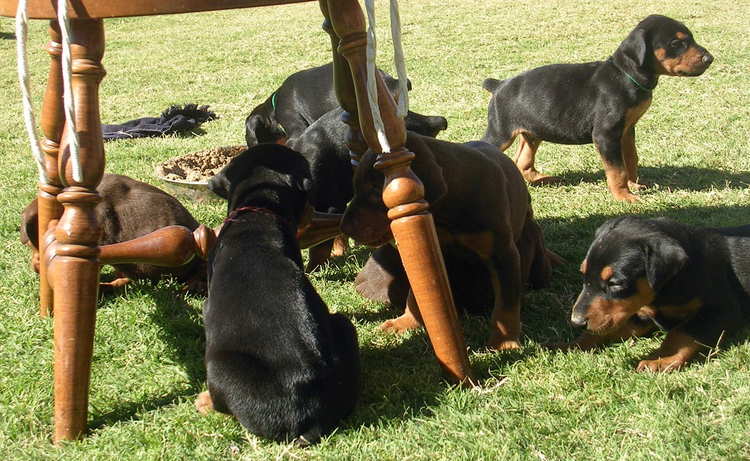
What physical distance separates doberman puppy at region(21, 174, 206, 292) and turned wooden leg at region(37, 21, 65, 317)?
0.48m

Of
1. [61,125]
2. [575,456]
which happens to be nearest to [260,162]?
[61,125]

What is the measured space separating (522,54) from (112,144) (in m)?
7.06

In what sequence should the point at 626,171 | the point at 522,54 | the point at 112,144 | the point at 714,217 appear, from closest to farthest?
the point at 714,217 < the point at 626,171 < the point at 112,144 < the point at 522,54

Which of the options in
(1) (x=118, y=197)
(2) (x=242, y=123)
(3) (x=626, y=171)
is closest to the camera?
(1) (x=118, y=197)

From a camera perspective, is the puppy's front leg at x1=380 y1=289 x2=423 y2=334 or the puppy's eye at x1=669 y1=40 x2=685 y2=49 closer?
the puppy's front leg at x1=380 y1=289 x2=423 y2=334

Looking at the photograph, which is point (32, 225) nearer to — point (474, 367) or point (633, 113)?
point (474, 367)

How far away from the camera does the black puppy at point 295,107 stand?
6.12 m

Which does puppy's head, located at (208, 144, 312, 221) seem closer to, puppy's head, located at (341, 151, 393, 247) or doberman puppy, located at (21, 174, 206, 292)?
puppy's head, located at (341, 151, 393, 247)

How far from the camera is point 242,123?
9.48 meters

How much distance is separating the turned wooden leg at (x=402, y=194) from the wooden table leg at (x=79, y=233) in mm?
896

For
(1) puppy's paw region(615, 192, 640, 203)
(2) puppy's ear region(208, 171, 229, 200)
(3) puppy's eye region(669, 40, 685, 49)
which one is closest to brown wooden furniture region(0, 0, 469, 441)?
(2) puppy's ear region(208, 171, 229, 200)

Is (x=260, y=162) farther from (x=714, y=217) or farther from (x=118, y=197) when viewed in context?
(x=714, y=217)

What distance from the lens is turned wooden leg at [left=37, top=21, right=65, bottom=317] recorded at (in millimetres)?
3520

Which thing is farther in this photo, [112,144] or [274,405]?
[112,144]
